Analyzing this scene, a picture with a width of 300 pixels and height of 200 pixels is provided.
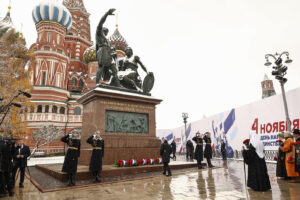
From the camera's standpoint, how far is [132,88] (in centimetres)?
1127

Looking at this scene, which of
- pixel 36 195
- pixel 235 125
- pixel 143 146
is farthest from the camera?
pixel 235 125

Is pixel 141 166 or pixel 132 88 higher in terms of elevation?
pixel 132 88

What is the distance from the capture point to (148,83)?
1152 cm

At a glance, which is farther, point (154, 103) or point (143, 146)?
point (154, 103)

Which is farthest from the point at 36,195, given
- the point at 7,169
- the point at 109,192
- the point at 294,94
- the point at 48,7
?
the point at 48,7

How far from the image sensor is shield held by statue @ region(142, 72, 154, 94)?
1144 cm

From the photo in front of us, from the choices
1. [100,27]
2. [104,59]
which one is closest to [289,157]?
[104,59]

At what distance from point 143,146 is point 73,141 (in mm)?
3790

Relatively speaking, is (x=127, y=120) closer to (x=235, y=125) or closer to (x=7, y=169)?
(x=7, y=169)

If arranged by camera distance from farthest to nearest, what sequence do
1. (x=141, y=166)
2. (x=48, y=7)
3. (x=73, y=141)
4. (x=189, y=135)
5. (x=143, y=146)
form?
(x=48, y=7), (x=189, y=135), (x=143, y=146), (x=141, y=166), (x=73, y=141)

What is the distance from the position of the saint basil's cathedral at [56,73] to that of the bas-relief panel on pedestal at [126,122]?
19809mm

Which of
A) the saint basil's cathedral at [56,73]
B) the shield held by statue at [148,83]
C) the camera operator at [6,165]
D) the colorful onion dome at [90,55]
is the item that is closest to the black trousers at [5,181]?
the camera operator at [6,165]

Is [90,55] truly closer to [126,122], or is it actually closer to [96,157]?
[126,122]

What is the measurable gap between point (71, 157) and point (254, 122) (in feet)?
43.6
